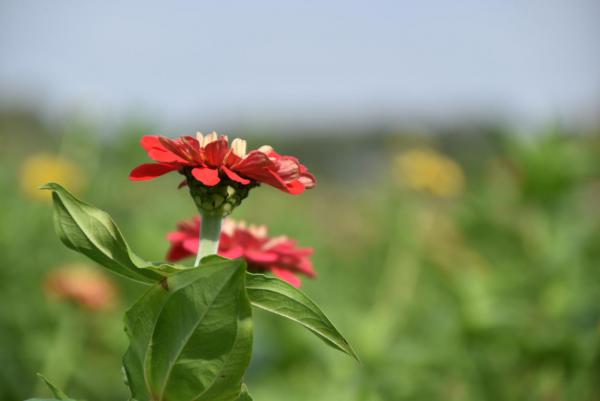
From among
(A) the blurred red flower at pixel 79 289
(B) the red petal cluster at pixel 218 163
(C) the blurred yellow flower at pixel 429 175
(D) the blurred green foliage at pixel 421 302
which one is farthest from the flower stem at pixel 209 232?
(C) the blurred yellow flower at pixel 429 175

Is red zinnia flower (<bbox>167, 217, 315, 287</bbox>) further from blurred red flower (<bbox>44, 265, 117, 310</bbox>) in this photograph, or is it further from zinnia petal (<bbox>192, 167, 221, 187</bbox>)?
blurred red flower (<bbox>44, 265, 117, 310</bbox>)

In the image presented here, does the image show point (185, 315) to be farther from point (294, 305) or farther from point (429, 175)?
point (429, 175)

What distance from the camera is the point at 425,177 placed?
304 cm

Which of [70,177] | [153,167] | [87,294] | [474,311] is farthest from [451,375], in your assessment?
[70,177]

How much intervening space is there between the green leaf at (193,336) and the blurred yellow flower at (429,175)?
8.22 ft

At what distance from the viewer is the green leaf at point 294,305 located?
0.56 m

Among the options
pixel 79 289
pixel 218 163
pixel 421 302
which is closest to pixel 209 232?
pixel 218 163

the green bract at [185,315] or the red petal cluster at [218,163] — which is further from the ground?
the red petal cluster at [218,163]

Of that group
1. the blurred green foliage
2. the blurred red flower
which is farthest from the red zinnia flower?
the blurred red flower

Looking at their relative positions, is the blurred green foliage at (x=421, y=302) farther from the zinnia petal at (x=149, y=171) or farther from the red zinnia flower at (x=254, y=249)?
the zinnia petal at (x=149, y=171)

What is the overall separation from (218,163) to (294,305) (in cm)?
14

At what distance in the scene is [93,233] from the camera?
577 mm

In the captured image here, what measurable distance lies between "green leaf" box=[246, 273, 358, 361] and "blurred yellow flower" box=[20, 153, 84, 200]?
2532 millimetres

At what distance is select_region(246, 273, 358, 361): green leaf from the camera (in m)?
0.56
